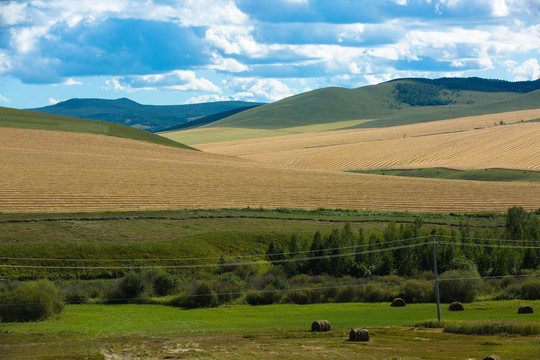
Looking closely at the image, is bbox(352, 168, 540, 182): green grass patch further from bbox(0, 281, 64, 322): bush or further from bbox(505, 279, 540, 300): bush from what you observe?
bbox(0, 281, 64, 322): bush

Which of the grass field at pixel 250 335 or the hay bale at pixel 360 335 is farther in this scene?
the hay bale at pixel 360 335

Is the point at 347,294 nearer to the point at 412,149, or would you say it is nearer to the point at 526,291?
the point at 526,291

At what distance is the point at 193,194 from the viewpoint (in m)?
81.6

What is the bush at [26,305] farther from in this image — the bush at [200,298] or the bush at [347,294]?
the bush at [347,294]

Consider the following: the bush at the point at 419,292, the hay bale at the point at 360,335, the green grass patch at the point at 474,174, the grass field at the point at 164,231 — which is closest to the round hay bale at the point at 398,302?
the bush at the point at 419,292

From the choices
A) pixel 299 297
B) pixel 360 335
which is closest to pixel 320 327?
pixel 360 335

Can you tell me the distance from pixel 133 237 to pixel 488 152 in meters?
89.1

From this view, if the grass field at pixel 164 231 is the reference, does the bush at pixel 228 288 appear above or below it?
below

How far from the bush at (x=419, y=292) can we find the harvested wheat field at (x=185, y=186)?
94.0ft

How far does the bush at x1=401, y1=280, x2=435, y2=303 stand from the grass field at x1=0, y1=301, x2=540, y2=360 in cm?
390

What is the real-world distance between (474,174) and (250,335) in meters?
83.9

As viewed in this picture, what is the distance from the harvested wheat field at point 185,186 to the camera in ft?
243

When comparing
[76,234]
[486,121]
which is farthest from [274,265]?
[486,121]

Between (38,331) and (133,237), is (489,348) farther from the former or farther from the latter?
(133,237)
